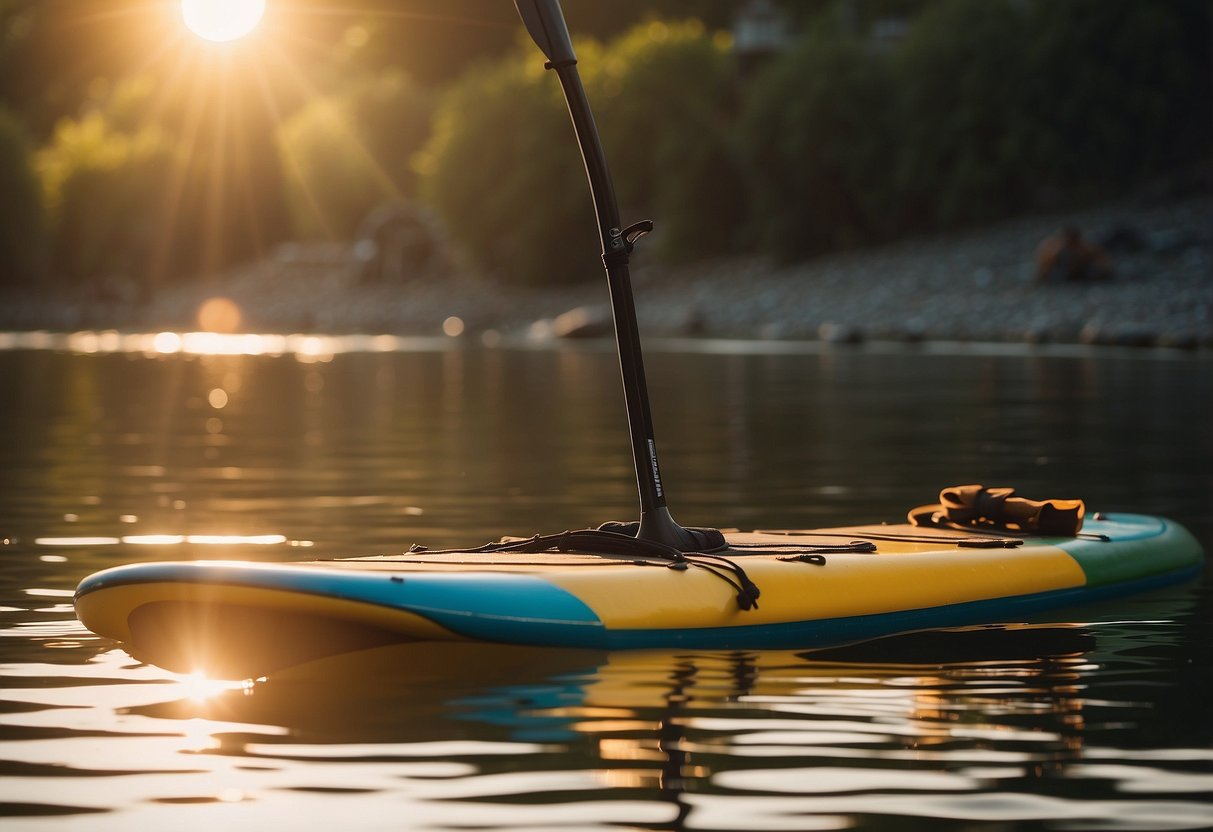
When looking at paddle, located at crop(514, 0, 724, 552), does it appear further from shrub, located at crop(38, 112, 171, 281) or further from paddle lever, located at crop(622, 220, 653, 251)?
shrub, located at crop(38, 112, 171, 281)

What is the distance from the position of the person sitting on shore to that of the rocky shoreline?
0.96 ft

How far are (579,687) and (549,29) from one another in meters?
2.98

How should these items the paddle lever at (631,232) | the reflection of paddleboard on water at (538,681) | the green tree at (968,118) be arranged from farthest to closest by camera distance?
1. the green tree at (968,118)
2. the paddle lever at (631,232)
3. the reflection of paddleboard on water at (538,681)

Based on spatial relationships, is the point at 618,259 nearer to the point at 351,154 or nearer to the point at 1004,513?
the point at 1004,513

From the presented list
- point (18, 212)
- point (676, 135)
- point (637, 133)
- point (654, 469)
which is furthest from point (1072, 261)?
point (18, 212)

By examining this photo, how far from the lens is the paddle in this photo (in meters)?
9.05

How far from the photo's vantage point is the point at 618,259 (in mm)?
9078

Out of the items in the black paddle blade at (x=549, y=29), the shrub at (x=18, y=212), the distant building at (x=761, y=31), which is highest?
the distant building at (x=761, y=31)

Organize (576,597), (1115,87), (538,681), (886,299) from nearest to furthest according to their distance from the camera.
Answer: (538,681)
(576,597)
(886,299)
(1115,87)

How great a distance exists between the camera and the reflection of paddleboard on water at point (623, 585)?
7730 mm

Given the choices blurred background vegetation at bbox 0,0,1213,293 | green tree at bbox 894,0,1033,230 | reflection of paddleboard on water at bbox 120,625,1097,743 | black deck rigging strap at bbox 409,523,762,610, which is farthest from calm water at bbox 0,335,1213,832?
green tree at bbox 894,0,1033,230

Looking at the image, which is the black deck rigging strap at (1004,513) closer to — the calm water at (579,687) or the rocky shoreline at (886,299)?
the calm water at (579,687)

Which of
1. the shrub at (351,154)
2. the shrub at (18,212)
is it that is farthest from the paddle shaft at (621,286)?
the shrub at (18,212)

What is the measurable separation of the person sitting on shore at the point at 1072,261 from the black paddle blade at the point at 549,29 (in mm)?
38283
